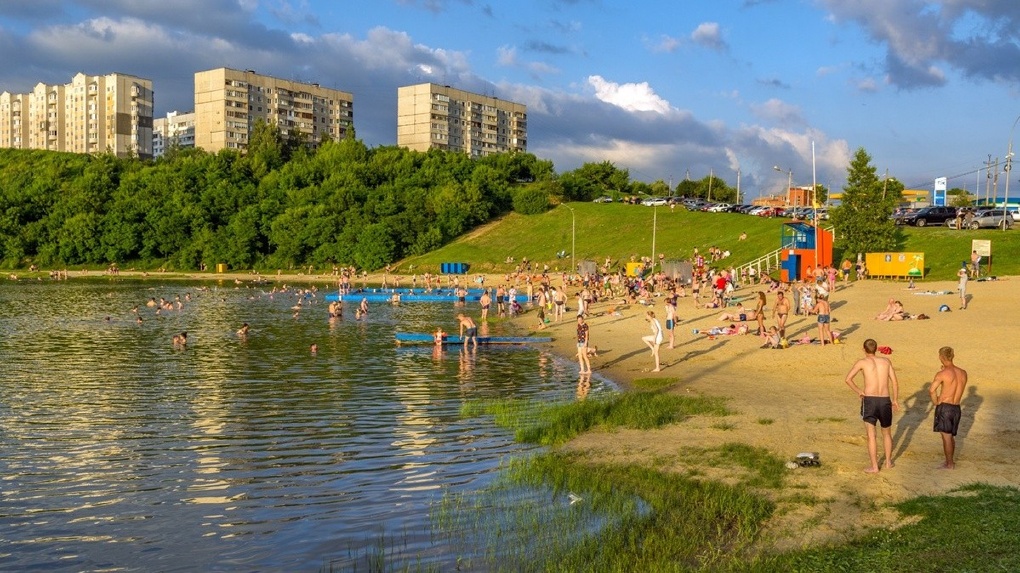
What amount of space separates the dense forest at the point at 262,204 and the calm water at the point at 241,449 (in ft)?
218

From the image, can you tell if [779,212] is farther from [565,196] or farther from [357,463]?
[357,463]

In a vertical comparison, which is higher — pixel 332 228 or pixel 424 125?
pixel 424 125

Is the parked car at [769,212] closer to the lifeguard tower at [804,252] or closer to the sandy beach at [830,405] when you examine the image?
the lifeguard tower at [804,252]

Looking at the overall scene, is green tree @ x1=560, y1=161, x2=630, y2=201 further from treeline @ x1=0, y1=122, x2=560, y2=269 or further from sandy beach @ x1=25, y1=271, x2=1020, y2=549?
sandy beach @ x1=25, y1=271, x2=1020, y2=549

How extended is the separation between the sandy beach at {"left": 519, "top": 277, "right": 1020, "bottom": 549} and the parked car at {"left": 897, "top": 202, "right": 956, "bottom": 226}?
28594 millimetres

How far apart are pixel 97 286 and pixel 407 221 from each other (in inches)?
1364

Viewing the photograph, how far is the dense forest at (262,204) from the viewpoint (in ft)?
322

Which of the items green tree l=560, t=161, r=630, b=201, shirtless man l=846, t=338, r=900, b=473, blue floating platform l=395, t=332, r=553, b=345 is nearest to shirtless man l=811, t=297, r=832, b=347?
blue floating platform l=395, t=332, r=553, b=345

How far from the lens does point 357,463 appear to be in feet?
45.4

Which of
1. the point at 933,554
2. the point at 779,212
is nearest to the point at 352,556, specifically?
the point at 933,554

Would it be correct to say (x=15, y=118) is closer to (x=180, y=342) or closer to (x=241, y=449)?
(x=180, y=342)

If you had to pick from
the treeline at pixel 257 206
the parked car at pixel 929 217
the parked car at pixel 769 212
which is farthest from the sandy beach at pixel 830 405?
the treeline at pixel 257 206

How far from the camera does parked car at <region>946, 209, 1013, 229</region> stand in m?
58.9

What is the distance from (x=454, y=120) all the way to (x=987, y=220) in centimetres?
10410
